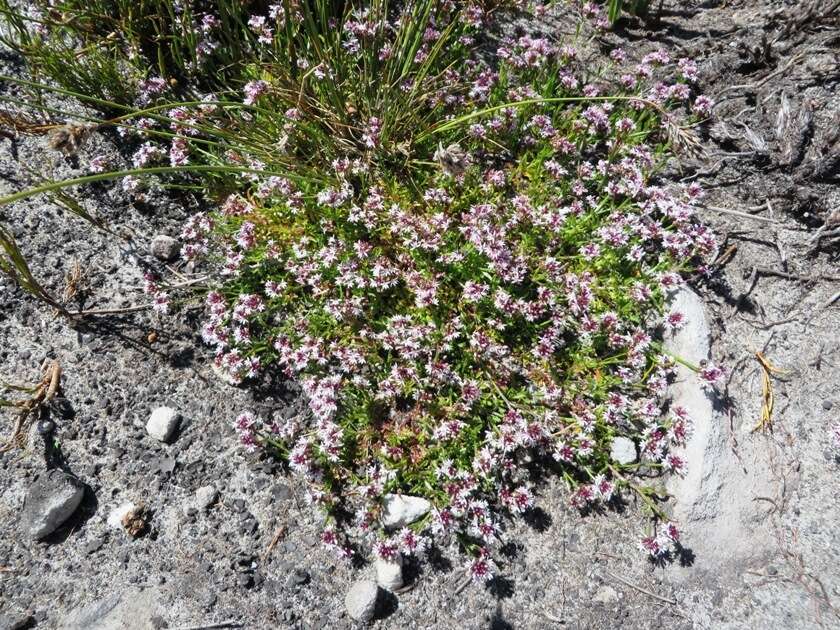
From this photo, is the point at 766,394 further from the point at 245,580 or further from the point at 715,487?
the point at 245,580

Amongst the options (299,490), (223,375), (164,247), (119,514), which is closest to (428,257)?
(223,375)

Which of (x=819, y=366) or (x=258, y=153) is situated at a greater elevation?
(x=258, y=153)

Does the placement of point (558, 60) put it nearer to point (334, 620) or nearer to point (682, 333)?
point (682, 333)

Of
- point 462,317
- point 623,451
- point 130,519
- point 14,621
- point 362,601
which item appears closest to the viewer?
point 14,621

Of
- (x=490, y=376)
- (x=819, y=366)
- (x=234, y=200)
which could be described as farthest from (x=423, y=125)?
(x=819, y=366)

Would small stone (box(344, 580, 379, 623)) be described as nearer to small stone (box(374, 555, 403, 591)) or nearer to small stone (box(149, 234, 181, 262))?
small stone (box(374, 555, 403, 591))

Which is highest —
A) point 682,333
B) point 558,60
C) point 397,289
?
point 558,60

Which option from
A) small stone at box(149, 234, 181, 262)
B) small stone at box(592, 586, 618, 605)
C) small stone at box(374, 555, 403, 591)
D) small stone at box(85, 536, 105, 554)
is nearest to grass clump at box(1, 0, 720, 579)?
small stone at box(374, 555, 403, 591)
